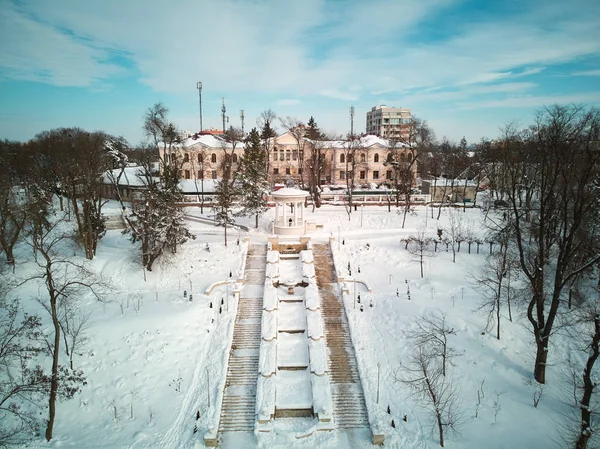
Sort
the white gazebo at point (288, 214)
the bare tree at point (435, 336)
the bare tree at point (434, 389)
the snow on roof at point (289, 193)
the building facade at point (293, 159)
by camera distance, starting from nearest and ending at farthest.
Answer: the bare tree at point (434, 389) → the bare tree at point (435, 336) → the snow on roof at point (289, 193) → the white gazebo at point (288, 214) → the building facade at point (293, 159)

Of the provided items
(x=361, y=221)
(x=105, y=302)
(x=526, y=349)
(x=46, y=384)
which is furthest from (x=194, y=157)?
(x=526, y=349)

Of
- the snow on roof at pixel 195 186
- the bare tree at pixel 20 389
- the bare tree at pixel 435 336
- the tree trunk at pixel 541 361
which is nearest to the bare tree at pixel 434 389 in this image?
the bare tree at pixel 435 336

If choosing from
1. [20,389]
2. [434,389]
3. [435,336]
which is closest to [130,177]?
[20,389]

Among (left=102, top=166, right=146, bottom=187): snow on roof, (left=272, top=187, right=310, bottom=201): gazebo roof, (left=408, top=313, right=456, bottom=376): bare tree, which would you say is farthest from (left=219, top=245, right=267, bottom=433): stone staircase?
(left=102, top=166, right=146, bottom=187): snow on roof

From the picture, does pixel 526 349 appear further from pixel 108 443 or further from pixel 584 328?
pixel 108 443

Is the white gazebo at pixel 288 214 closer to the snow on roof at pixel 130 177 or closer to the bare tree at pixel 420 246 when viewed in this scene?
the bare tree at pixel 420 246

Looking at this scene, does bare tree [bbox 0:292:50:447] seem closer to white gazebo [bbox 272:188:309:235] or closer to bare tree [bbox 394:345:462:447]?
bare tree [bbox 394:345:462:447]
